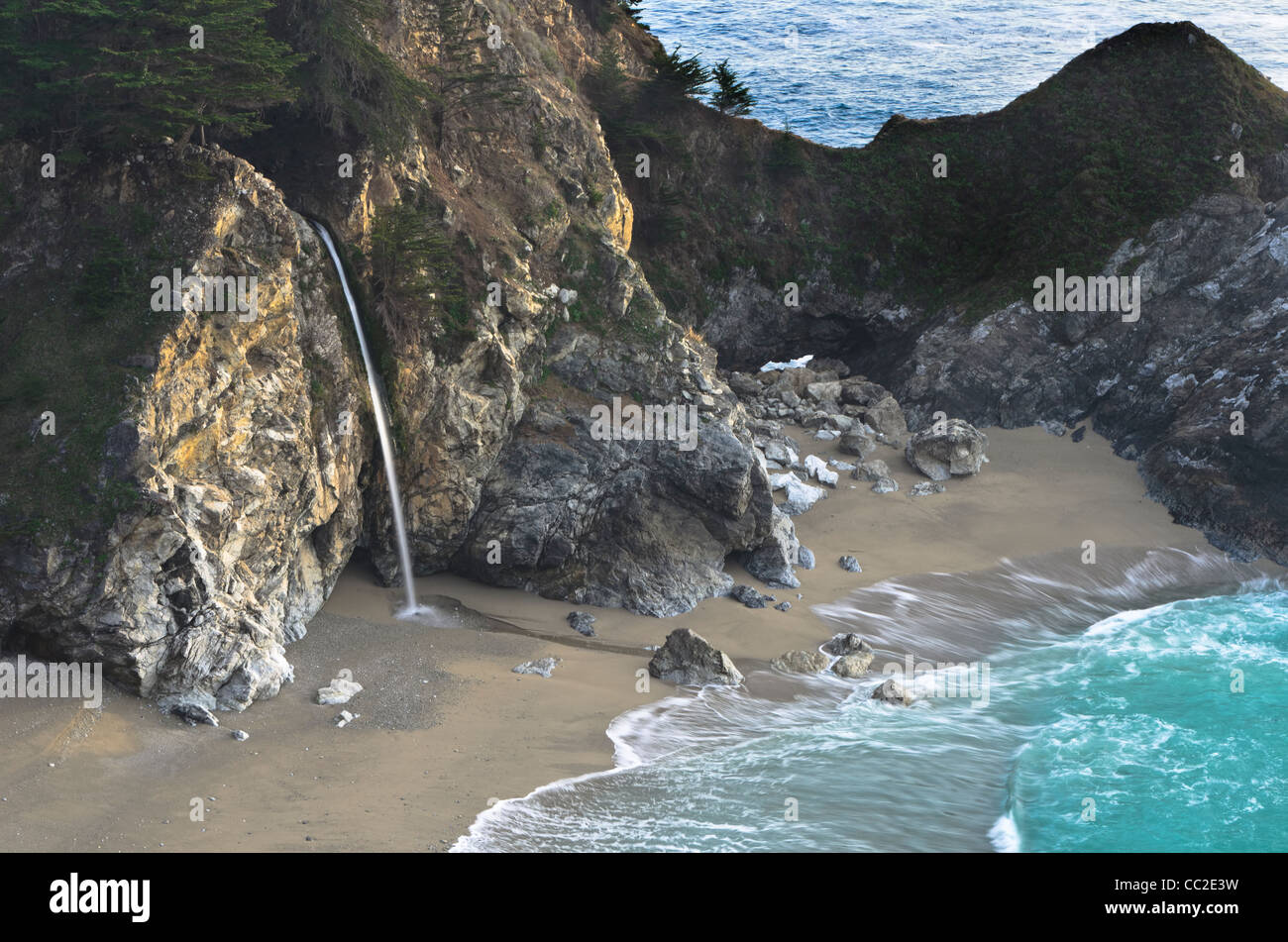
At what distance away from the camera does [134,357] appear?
1658 cm

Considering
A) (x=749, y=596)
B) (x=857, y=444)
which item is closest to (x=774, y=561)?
(x=749, y=596)

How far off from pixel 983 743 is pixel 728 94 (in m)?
22.0

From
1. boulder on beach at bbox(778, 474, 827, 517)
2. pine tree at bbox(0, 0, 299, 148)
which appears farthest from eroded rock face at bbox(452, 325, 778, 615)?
pine tree at bbox(0, 0, 299, 148)

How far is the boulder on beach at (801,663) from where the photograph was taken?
64.9ft

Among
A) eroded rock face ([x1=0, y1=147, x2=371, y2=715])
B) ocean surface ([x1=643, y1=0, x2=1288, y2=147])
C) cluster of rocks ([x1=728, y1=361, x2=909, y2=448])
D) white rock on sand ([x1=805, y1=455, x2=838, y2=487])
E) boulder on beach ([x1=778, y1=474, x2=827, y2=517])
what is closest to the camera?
eroded rock face ([x1=0, y1=147, x2=371, y2=715])

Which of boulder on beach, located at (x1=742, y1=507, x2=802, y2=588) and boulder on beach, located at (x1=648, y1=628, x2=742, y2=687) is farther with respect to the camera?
boulder on beach, located at (x1=742, y1=507, x2=802, y2=588)

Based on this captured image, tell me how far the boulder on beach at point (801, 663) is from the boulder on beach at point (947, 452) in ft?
28.3

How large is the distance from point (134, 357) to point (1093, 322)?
78.1 feet

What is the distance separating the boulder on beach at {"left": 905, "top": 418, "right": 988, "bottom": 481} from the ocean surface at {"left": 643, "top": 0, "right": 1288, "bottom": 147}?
21.9 m

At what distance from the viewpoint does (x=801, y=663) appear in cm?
1981

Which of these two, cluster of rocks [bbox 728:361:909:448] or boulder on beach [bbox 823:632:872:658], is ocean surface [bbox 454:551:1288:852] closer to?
boulder on beach [bbox 823:632:872:658]

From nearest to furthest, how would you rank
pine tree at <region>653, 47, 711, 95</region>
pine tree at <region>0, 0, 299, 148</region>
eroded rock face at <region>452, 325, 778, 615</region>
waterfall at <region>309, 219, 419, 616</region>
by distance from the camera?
pine tree at <region>0, 0, 299, 148</region> → waterfall at <region>309, 219, 419, 616</region> → eroded rock face at <region>452, 325, 778, 615</region> → pine tree at <region>653, 47, 711, 95</region>

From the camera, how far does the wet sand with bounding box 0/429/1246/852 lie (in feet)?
45.9

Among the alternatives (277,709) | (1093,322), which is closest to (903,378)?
(1093,322)
